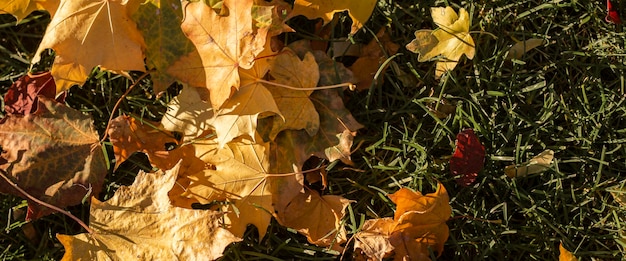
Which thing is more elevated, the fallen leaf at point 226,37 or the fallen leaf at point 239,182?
the fallen leaf at point 226,37

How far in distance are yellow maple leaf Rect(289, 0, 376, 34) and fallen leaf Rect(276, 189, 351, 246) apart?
1.54 feet

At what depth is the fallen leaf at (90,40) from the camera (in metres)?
1.64

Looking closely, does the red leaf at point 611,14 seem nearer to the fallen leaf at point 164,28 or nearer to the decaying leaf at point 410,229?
the decaying leaf at point 410,229

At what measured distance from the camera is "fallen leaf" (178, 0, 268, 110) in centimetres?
158

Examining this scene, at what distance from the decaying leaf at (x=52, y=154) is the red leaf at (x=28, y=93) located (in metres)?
0.07

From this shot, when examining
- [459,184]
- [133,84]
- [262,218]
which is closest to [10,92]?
[133,84]

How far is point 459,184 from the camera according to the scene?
1800 millimetres

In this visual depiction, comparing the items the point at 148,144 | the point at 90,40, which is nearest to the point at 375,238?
the point at 148,144

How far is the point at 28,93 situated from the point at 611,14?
1.60m

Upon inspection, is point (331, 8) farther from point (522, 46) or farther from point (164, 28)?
point (522, 46)

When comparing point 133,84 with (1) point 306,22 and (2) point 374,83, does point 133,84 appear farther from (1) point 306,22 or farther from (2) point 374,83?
(2) point 374,83

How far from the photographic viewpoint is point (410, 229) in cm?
173

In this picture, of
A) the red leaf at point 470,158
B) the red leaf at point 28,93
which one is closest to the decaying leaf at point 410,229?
the red leaf at point 470,158

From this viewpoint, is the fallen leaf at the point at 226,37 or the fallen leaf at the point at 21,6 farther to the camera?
the fallen leaf at the point at 21,6
